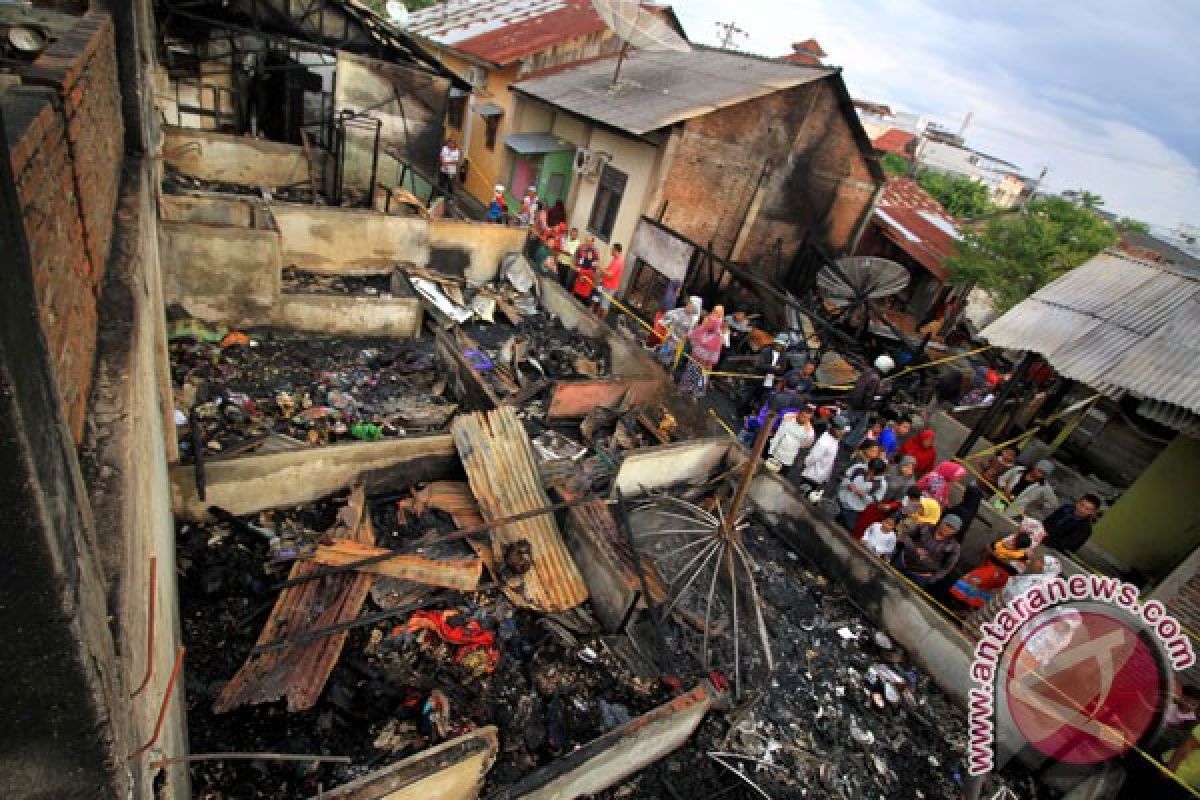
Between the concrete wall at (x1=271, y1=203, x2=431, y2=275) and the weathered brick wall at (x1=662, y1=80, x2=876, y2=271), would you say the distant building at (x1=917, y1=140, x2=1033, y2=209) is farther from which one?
the concrete wall at (x1=271, y1=203, x2=431, y2=275)

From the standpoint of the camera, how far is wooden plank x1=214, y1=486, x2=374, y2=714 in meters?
4.48

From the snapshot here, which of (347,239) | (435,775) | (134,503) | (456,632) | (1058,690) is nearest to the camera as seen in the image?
(134,503)

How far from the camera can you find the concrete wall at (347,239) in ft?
32.4

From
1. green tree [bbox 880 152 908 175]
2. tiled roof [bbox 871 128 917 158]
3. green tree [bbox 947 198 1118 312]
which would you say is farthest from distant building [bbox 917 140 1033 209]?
green tree [bbox 947 198 1118 312]

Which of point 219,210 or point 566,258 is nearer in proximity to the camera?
point 219,210

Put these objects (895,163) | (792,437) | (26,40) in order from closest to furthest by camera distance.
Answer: (26,40)
(792,437)
(895,163)

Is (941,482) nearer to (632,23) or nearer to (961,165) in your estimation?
(632,23)

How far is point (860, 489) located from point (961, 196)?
101ft

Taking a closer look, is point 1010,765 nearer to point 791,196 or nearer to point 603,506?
point 603,506

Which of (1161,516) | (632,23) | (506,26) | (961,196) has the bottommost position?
(1161,516)

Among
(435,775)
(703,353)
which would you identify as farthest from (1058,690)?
(703,353)


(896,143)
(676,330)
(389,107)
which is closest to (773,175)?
(676,330)
